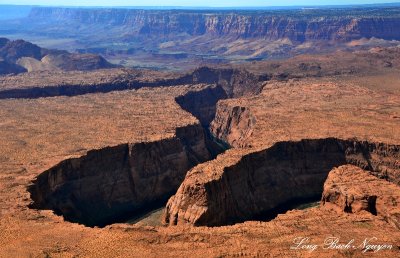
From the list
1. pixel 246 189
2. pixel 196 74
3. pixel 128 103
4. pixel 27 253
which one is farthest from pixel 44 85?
pixel 27 253

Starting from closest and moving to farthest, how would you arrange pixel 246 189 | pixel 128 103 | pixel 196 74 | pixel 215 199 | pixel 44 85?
pixel 215 199 < pixel 246 189 < pixel 128 103 < pixel 44 85 < pixel 196 74

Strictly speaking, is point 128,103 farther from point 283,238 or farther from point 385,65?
point 385,65

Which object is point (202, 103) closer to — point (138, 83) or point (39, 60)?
point (138, 83)

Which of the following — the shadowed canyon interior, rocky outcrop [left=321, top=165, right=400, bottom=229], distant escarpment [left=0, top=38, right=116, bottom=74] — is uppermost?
distant escarpment [left=0, top=38, right=116, bottom=74]

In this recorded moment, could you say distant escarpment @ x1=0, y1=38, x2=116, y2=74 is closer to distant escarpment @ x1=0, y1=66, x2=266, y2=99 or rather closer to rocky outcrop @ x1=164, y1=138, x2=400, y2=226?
distant escarpment @ x1=0, y1=66, x2=266, y2=99

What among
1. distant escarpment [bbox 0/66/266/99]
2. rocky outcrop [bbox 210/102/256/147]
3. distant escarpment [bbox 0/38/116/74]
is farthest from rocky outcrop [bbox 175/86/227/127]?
distant escarpment [bbox 0/38/116/74]

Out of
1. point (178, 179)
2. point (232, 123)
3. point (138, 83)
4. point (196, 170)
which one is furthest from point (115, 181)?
point (138, 83)
